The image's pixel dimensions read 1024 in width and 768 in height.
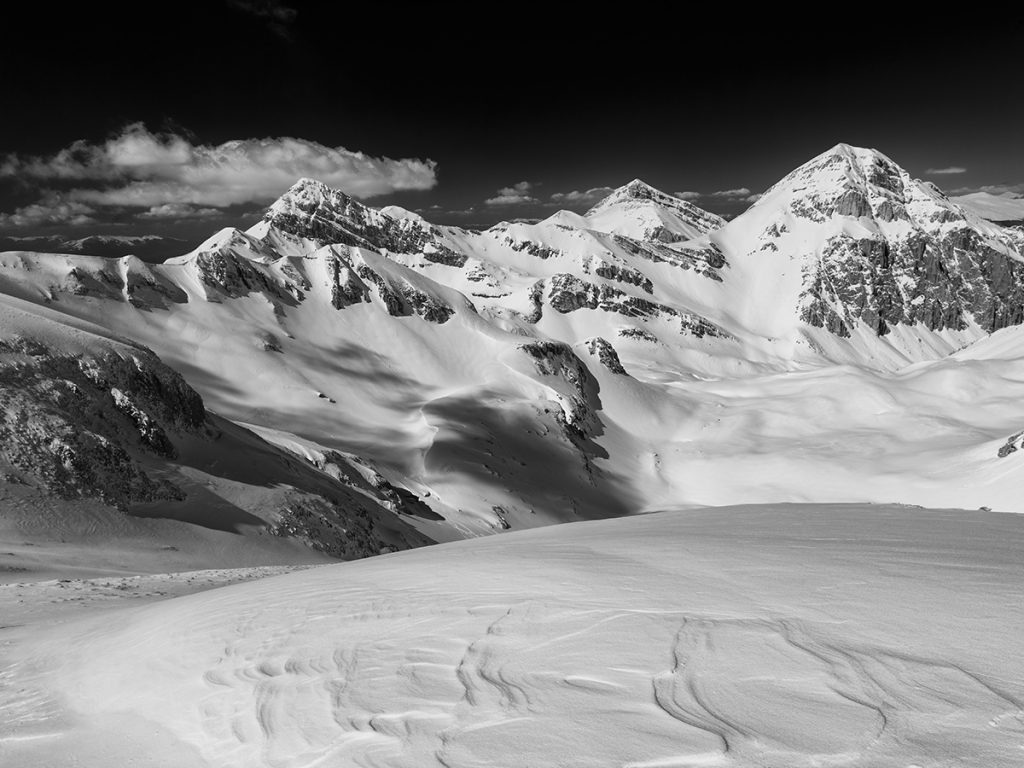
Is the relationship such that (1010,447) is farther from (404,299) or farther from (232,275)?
(232,275)

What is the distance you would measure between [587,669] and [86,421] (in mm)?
32321

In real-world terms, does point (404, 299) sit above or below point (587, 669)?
above

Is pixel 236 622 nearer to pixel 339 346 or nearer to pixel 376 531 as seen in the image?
pixel 376 531

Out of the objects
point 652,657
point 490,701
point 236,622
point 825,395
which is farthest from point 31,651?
point 825,395

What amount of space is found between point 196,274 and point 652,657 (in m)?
128

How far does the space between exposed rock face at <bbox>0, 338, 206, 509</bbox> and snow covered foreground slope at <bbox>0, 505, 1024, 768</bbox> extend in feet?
65.7

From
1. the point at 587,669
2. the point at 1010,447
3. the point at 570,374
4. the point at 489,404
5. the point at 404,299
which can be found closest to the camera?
the point at 587,669

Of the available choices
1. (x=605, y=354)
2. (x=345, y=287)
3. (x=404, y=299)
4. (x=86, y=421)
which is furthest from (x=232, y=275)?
(x=86, y=421)

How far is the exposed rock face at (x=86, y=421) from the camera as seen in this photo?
85.4 feet

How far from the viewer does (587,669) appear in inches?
198

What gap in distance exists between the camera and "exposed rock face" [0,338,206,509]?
26031mm

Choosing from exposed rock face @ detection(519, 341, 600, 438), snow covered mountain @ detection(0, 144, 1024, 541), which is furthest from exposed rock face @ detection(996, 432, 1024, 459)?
exposed rock face @ detection(519, 341, 600, 438)

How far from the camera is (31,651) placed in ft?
30.4

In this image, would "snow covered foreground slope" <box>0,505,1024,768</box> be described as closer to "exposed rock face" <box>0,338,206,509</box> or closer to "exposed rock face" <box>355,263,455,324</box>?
"exposed rock face" <box>0,338,206,509</box>
